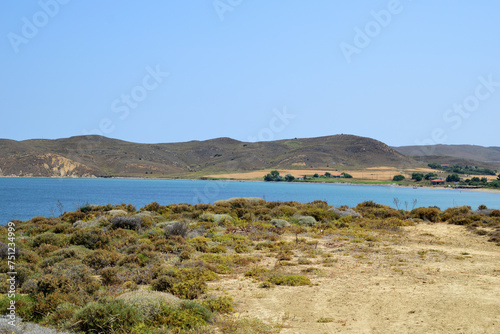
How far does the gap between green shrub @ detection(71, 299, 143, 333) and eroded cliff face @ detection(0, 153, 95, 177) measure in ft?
473

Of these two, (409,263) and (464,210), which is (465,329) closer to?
(409,263)

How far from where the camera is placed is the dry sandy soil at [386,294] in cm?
766

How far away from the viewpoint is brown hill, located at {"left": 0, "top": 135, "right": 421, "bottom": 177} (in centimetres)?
14300

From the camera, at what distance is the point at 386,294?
9578mm

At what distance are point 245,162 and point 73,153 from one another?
69610mm

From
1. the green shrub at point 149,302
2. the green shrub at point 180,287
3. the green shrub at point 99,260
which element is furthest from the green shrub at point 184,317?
the green shrub at point 99,260

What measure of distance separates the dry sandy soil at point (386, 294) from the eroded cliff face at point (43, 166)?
142 meters

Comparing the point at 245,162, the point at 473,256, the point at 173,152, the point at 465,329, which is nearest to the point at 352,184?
the point at 245,162

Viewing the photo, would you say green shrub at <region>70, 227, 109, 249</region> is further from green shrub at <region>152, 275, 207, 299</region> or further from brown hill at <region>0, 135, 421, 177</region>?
brown hill at <region>0, 135, 421, 177</region>

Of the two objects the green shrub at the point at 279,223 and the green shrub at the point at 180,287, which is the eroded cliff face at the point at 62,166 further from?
the green shrub at the point at 180,287

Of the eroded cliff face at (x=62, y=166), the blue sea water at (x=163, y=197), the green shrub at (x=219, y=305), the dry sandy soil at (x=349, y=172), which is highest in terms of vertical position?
the eroded cliff face at (x=62, y=166)

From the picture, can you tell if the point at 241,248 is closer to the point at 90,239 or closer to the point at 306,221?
the point at 90,239

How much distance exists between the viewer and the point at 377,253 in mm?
15133
